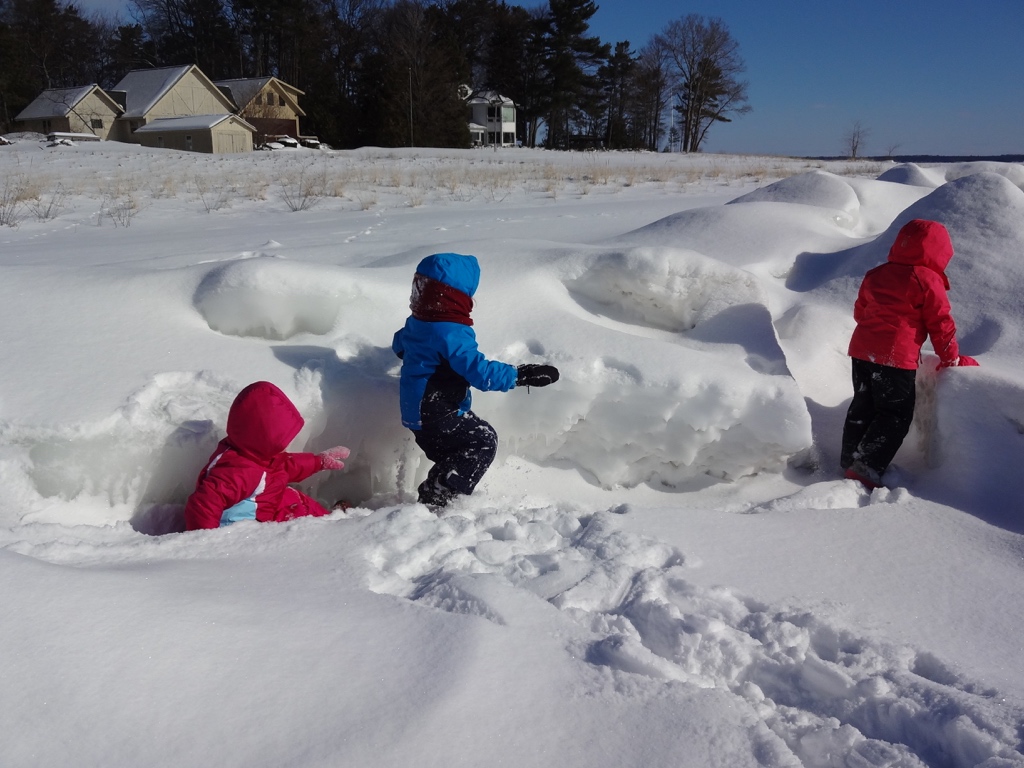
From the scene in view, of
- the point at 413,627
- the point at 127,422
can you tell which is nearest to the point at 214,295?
the point at 127,422

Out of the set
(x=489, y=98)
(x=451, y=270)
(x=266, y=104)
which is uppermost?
(x=489, y=98)

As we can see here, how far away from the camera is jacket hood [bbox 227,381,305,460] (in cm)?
260

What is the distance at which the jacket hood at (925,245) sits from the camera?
3.22 metres

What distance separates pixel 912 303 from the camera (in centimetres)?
325

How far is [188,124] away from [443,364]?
112ft

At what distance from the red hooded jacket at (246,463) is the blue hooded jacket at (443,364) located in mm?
477

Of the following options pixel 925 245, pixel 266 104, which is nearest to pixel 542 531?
pixel 925 245

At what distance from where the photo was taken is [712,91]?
41.4 m

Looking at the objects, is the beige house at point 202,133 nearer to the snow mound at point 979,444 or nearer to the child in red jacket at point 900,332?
the child in red jacket at point 900,332


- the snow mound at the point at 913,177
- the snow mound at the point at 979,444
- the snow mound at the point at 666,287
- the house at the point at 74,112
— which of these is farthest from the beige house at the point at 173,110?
the snow mound at the point at 979,444

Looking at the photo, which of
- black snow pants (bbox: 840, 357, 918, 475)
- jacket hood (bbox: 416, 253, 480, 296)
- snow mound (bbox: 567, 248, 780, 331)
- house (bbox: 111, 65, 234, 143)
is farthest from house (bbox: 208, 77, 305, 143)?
black snow pants (bbox: 840, 357, 918, 475)

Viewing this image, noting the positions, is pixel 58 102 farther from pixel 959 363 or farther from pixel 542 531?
pixel 959 363

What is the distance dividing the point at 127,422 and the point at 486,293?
1.76 m

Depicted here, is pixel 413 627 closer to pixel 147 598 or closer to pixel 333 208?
pixel 147 598
